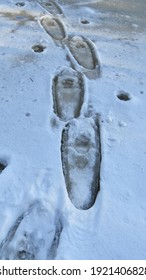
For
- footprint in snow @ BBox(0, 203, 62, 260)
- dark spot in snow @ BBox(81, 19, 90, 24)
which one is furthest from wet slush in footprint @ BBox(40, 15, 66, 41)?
footprint in snow @ BBox(0, 203, 62, 260)

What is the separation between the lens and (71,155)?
213 centimetres

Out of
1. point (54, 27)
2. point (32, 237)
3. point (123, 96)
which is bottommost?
point (32, 237)

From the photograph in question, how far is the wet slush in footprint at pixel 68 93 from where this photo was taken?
244cm

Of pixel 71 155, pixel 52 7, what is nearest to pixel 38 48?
pixel 52 7

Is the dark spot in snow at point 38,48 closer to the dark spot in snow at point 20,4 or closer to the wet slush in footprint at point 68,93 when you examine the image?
the wet slush in footprint at point 68,93

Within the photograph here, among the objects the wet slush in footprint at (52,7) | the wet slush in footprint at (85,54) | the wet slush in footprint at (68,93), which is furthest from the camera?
the wet slush in footprint at (52,7)

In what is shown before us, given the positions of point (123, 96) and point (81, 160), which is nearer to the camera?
point (81, 160)

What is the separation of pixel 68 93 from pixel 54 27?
1173 millimetres

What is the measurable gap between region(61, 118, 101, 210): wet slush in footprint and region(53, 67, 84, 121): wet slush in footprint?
12cm

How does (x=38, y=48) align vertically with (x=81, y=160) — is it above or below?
above

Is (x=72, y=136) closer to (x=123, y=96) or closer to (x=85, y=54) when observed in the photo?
(x=123, y=96)

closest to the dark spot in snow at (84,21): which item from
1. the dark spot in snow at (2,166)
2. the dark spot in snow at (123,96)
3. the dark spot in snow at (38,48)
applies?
the dark spot in snow at (38,48)

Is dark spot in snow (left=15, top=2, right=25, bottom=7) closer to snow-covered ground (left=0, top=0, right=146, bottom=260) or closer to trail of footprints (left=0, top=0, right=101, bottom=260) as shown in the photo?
snow-covered ground (left=0, top=0, right=146, bottom=260)

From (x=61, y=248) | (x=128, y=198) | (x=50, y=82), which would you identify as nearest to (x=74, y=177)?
(x=128, y=198)
